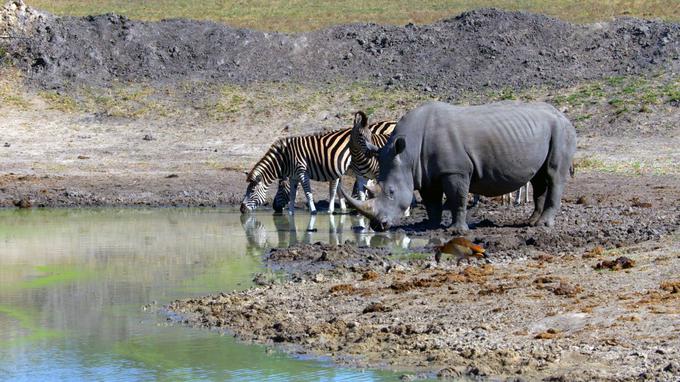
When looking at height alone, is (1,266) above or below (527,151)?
below

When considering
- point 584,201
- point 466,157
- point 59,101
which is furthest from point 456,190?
point 59,101

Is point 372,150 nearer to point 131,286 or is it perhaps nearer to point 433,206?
point 433,206

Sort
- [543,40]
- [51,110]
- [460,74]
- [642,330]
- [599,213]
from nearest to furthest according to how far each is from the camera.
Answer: [642,330], [599,213], [51,110], [460,74], [543,40]

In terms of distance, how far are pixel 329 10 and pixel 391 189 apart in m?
34.9

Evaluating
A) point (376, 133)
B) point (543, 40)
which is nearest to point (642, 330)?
point (376, 133)

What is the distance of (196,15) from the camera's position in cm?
5100

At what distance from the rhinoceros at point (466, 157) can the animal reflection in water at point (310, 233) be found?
33.8 inches

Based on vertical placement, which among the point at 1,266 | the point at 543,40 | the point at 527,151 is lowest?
the point at 1,266

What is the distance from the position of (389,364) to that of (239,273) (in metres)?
5.47

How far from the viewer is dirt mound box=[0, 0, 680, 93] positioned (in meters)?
37.7

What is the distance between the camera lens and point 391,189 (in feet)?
54.0

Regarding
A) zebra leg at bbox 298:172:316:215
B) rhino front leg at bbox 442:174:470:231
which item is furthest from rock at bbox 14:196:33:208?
rhino front leg at bbox 442:174:470:231

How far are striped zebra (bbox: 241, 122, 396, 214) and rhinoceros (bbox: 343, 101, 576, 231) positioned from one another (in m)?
5.40

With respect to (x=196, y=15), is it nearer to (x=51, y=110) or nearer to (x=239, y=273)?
(x=51, y=110)
